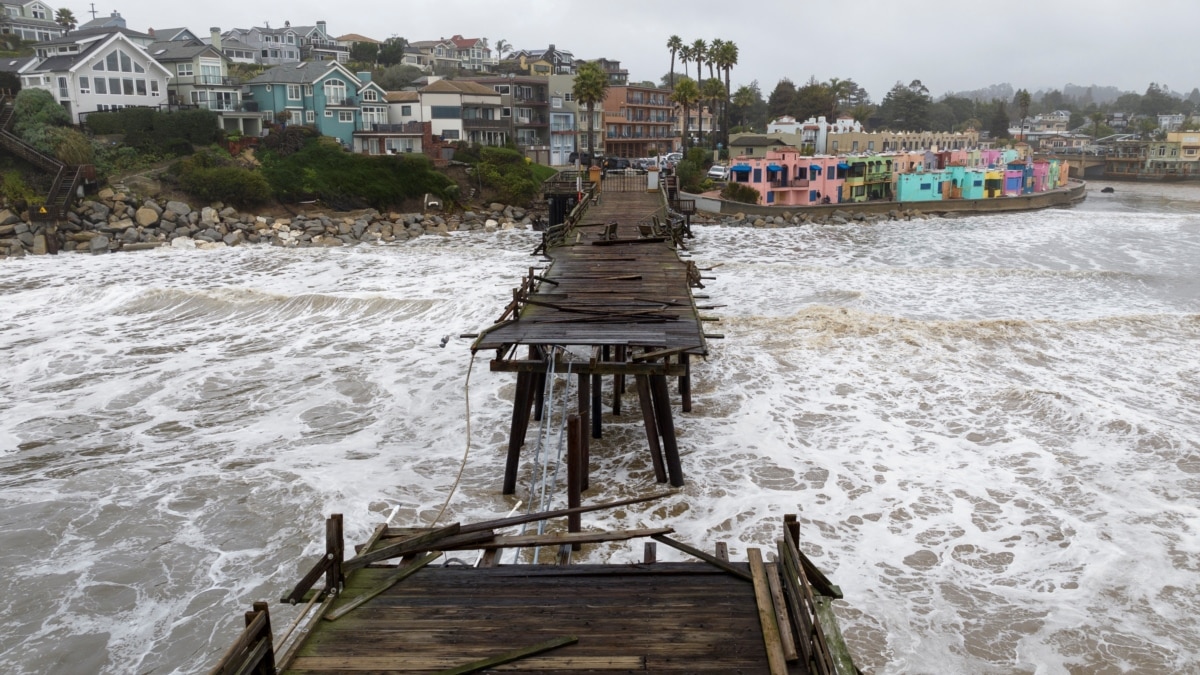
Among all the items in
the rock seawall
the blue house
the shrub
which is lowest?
the rock seawall

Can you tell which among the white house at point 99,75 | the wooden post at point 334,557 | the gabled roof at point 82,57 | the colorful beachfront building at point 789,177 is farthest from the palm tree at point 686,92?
the wooden post at point 334,557

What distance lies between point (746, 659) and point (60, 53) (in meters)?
62.4

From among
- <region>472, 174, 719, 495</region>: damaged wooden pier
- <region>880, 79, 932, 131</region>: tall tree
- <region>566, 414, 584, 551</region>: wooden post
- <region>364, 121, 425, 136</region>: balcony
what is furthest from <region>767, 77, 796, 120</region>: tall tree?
<region>566, 414, 584, 551</region>: wooden post

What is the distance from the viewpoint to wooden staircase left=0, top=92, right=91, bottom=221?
41.3m

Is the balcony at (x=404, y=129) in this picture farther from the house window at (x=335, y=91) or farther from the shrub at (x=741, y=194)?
the shrub at (x=741, y=194)

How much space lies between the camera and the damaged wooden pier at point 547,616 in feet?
19.8

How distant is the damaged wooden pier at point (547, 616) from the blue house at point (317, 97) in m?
55.0

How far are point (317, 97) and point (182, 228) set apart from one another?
1816cm

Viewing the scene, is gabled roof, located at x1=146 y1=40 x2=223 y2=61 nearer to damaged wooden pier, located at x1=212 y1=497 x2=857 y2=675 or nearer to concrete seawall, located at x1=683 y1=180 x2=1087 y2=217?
concrete seawall, located at x1=683 y1=180 x2=1087 y2=217

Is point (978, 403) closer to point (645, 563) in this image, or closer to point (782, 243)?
point (645, 563)

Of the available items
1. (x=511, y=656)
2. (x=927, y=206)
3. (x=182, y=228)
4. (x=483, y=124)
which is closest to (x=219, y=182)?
(x=182, y=228)

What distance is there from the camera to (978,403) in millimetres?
18422

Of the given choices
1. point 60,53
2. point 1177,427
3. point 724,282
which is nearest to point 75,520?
point 1177,427

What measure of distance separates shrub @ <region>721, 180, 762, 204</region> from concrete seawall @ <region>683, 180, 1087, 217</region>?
86 cm
